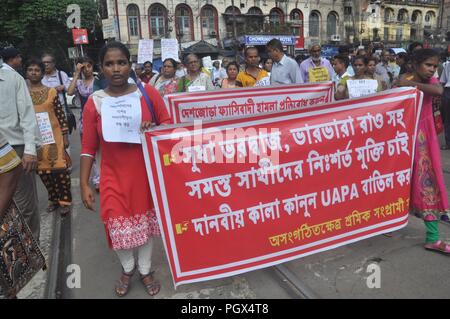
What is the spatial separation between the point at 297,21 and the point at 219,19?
28.6ft

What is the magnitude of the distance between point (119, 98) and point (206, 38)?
33452 millimetres

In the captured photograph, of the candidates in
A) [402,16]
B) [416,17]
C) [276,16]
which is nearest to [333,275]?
[276,16]

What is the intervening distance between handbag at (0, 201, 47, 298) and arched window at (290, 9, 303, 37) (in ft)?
127

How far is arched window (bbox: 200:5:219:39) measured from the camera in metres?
34.0

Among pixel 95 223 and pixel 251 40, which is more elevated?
pixel 251 40

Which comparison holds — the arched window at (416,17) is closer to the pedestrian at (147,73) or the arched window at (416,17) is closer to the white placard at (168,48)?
the pedestrian at (147,73)

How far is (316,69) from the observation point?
19.9 feet

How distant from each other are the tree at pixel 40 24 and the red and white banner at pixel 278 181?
27.8 meters

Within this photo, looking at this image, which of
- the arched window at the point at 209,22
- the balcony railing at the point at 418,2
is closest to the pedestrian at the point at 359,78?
the arched window at the point at 209,22

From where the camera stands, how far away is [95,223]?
4.05 m

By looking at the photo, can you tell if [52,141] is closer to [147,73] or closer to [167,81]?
[167,81]

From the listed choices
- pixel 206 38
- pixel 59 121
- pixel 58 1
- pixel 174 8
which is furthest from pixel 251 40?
pixel 59 121
